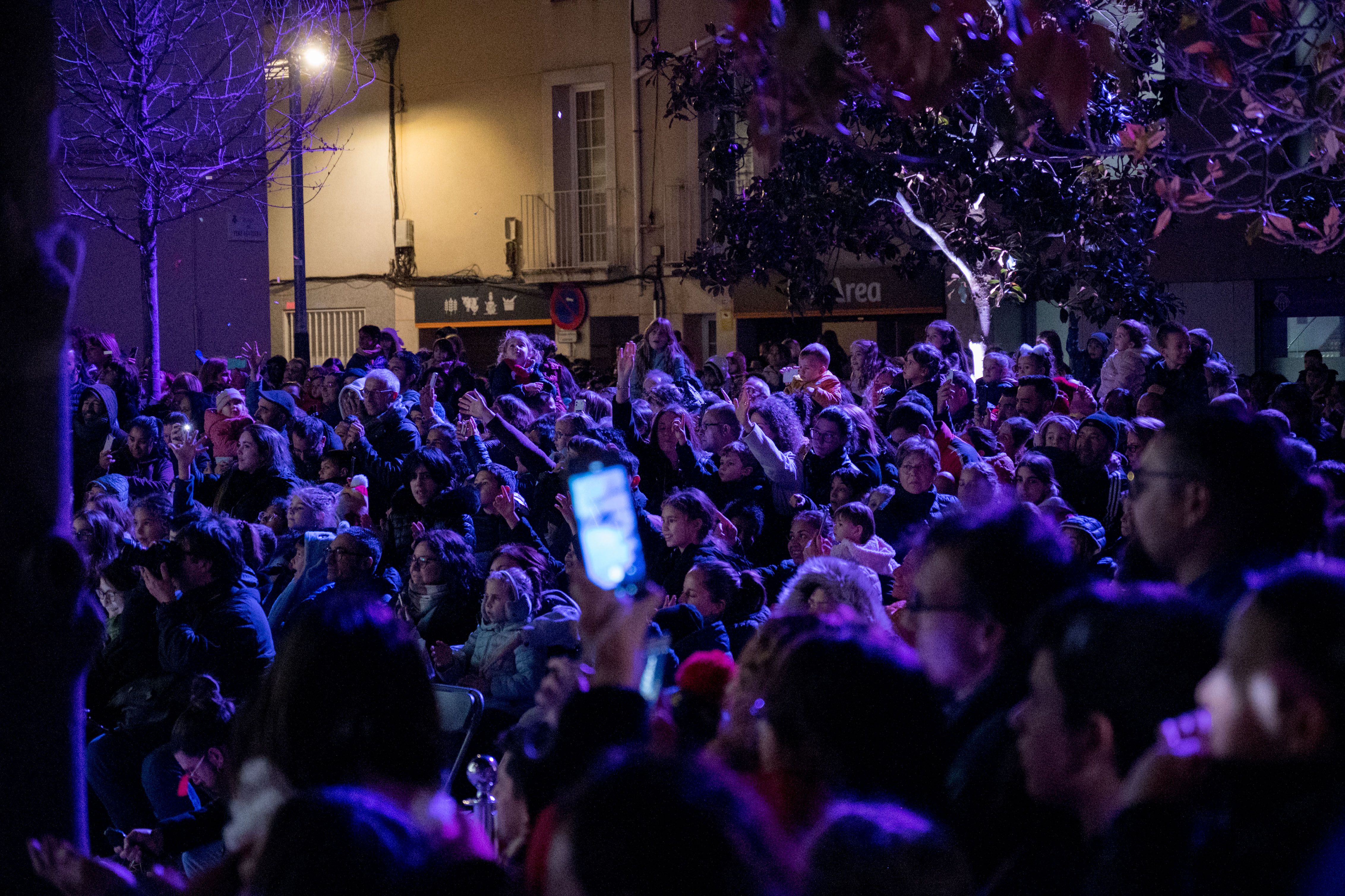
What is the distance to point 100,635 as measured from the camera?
7.00ft

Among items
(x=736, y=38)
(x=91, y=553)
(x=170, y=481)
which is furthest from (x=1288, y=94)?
(x=170, y=481)

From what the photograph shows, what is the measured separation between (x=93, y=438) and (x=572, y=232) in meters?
11.1

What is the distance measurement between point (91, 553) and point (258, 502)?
1.23 meters

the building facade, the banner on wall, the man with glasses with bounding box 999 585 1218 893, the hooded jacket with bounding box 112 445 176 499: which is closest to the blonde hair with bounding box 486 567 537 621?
the man with glasses with bounding box 999 585 1218 893

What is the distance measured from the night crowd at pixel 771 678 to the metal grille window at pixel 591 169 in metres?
12.6

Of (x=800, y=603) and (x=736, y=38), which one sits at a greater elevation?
(x=736, y=38)

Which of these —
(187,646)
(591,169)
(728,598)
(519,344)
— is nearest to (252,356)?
(591,169)

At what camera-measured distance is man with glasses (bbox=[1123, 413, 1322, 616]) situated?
2.73 meters

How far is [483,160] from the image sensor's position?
1997 cm

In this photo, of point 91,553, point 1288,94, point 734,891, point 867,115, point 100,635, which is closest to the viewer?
point 734,891

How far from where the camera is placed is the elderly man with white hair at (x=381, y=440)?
24.5 feet

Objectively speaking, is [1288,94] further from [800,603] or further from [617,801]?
[617,801]

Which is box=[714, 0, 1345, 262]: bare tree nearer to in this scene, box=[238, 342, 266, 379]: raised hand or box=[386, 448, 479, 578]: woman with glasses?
box=[386, 448, 479, 578]: woman with glasses

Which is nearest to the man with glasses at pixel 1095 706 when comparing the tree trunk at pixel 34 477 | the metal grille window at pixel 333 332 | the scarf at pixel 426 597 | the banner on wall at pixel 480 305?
the tree trunk at pixel 34 477
